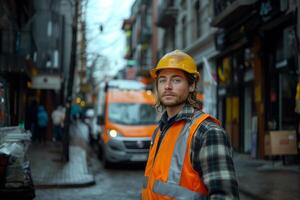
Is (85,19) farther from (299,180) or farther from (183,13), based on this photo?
(299,180)

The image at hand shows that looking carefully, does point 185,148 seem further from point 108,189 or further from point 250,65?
point 250,65

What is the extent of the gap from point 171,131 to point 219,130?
33 centimetres

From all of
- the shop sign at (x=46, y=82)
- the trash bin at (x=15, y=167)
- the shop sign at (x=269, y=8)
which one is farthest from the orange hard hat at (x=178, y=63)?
the shop sign at (x=46, y=82)

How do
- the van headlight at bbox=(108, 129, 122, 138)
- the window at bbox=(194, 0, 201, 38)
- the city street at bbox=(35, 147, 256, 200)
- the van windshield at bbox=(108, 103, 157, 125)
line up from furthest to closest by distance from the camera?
the window at bbox=(194, 0, 201, 38)
the van windshield at bbox=(108, 103, 157, 125)
the van headlight at bbox=(108, 129, 122, 138)
the city street at bbox=(35, 147, 256, 200)

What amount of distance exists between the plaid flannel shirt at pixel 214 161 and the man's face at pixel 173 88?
0.27 m

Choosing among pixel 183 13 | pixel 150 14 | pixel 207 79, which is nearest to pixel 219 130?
pixel 207 79

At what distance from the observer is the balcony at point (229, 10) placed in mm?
16295

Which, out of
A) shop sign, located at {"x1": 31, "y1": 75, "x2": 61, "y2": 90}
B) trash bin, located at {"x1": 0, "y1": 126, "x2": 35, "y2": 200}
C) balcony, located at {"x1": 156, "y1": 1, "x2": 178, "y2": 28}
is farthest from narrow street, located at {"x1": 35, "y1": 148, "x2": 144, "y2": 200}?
balcony, located at {"x1": 156, "y1": 1, "x2": 178, "y2": 28}

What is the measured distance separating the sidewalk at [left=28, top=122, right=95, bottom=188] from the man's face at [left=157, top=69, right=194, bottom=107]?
6315 millimetres

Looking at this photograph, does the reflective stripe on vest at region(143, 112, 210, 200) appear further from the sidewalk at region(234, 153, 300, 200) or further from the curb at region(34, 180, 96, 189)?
the curb at region(34, 180, 96, 189)

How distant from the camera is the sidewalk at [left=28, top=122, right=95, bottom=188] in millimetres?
10781

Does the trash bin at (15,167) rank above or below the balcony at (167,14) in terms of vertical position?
below

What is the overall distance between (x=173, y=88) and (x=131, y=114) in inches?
509

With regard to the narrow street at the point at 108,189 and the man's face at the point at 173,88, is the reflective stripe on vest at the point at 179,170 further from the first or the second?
the narrow street at the point at 108,189
